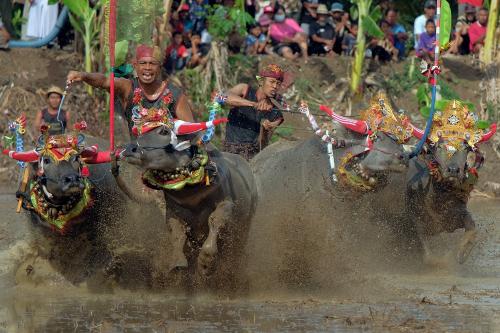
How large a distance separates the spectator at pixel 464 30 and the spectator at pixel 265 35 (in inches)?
123

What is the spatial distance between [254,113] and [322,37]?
804 centimetres

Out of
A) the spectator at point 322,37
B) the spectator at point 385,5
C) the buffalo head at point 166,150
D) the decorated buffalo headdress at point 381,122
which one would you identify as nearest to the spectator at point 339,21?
the spectator at point 322,37

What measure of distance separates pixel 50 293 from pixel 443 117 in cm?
393

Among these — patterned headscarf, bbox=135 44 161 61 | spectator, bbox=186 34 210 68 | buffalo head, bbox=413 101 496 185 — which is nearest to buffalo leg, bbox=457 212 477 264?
buffalo head, bbox=413 101 496 185

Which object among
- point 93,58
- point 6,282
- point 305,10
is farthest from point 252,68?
point 6,282

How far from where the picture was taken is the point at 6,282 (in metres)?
9.90

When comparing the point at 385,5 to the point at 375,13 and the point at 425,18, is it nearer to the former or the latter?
the point at 425,18

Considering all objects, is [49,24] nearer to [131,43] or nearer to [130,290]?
[131,43]

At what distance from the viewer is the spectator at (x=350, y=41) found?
18756 millimetres

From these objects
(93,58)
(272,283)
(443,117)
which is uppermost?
(443,117)

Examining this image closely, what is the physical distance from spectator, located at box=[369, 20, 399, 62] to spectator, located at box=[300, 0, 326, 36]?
1183mm

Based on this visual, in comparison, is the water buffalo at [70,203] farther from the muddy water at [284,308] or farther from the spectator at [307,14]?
the spectator at [307,14]

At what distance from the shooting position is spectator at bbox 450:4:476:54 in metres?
18.9

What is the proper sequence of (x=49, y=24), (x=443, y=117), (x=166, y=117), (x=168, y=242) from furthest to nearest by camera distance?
1. (x=49, y=24)
2. (x=443, y=117)
3. (x=168, y=242)
4. (x=166, y=117)
